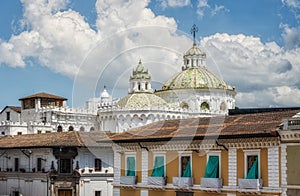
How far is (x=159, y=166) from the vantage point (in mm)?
39625

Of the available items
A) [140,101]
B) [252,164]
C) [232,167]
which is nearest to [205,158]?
[232,167]

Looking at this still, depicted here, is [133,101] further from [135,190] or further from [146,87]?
[135,190]

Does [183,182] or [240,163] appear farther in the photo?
[183,182]

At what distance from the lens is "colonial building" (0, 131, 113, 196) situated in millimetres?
52781

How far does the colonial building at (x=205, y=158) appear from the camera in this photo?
108 ft

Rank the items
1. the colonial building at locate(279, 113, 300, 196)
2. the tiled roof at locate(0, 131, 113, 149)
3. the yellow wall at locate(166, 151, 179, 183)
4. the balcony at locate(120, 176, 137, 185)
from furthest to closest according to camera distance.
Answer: the tiled roof at locate(0, 131, 113, 149)
the balcony at locate(120, 176, 137, 185)
the yellow wall at locate(166, 151, 179, 183)
the colonial building at locate(279, 113, 300, 196)

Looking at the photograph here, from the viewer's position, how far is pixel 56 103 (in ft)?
340

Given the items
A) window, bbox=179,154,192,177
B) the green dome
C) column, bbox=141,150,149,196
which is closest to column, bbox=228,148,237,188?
window, bbox=179,154,192,177

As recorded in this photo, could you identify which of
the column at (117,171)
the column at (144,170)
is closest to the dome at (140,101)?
the column at (117,171)

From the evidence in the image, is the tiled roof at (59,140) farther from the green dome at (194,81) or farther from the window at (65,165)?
the green dome at (194,81)

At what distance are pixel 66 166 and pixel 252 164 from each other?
23.2 metres

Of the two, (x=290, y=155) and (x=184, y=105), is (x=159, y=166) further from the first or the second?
(x=184, y=105)

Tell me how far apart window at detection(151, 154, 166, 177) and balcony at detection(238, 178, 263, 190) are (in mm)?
6736

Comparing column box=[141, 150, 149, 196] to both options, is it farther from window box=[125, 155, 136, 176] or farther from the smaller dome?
the smaller dome
